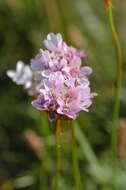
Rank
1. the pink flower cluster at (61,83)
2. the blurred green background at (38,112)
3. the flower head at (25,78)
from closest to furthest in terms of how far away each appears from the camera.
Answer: the pink flower cluster at (61,83)
the flower head at (25,78)
the blurred green background at (38,112)

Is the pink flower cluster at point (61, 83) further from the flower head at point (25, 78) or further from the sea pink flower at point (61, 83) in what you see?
the flower head at point (25, 78)

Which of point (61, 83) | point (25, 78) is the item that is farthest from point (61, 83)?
point (25, 78)

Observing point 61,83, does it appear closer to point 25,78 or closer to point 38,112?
point 25,78

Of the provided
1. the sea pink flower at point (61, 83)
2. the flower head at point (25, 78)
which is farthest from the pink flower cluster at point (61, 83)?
the flower head at point (25, 78)

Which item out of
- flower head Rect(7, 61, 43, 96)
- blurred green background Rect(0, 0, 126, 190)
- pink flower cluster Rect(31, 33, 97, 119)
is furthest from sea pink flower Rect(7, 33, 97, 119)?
blurred green background Rect(0, 0, 126, 190)

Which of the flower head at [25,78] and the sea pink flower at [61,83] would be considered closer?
the sea pink flower at [61,83]

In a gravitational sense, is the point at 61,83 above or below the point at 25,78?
below

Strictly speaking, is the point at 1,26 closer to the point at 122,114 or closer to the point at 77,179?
the point at 122,114

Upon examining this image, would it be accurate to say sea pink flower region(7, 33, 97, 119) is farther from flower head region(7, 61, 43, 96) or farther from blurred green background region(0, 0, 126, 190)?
blurred green background region(0, 0, 126, 190)
